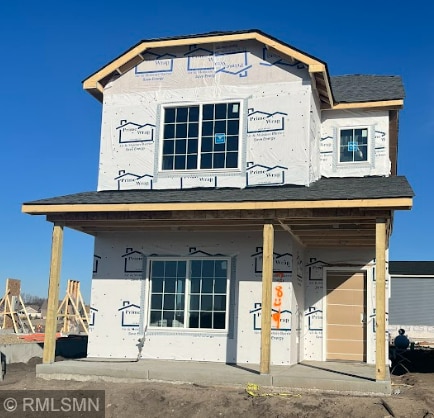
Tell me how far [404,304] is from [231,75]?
21237mm

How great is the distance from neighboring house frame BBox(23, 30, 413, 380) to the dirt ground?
80 cm

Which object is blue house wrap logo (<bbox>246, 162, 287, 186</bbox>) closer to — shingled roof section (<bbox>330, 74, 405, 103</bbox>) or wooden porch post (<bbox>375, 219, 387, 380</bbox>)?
wooden porch post (<bbox>375, 219, 387, 380</bbox>)

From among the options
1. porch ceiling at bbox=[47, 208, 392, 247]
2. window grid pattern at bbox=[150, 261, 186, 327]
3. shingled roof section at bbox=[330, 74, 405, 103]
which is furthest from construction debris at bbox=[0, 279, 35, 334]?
shingled roof section at bbox=[330, 74, 405, 103]

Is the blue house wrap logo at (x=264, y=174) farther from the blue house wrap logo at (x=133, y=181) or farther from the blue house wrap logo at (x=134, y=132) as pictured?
the blue house wrap logo at (x=134, y=132)

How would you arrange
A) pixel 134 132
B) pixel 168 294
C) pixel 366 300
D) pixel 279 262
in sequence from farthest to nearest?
pixel 366 300 < pixel 134 132 < pixel 168 294 < pixel 279 262

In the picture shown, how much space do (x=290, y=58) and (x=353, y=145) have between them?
293 cm

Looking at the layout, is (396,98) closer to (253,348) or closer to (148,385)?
(253,348)

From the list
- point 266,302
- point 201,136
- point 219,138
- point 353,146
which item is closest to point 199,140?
point 201,136

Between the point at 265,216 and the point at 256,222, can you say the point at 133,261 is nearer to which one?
the point at 256,222

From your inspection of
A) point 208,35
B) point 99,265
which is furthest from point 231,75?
point 99,265

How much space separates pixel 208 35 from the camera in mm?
13445

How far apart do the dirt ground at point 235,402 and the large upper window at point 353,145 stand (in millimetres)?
5749

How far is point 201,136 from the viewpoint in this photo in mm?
13414

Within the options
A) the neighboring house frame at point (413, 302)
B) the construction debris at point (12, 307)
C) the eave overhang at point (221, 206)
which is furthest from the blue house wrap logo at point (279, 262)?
the neighboring house frame at point (413, 302)
